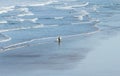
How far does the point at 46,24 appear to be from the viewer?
35906 millimetres

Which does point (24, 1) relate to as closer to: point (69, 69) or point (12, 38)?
point (12, 38)

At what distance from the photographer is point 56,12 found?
45.2 meters

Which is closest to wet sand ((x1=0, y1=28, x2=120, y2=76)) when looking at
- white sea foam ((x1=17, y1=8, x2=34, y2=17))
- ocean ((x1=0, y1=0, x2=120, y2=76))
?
ocean ((x1=0, y1=0, x2=120, y2=76))

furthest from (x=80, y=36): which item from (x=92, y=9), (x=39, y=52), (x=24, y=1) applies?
(x=24, y=1)

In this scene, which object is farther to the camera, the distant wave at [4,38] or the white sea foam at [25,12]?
the white sea foam at [25,12]

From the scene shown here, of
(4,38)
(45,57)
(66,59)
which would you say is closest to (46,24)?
(4,38)

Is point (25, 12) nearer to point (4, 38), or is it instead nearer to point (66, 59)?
point (4, 38)

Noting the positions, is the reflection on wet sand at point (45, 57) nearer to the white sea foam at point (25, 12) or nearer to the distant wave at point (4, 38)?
the distant wave at point (4, 38)

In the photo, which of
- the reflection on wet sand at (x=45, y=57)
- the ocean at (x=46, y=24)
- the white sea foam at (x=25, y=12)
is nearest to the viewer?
the reflection on wet sand at (x=45, y=57)

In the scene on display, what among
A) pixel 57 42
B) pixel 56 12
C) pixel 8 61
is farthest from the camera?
pixel 56 12

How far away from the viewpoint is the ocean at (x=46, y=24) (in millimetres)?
28609

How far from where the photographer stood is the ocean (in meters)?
28.6

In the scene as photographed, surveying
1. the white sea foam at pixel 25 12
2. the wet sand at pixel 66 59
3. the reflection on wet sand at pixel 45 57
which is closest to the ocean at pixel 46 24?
the white sea foam at pixel 25 12

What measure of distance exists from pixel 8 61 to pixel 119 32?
11389 mm
